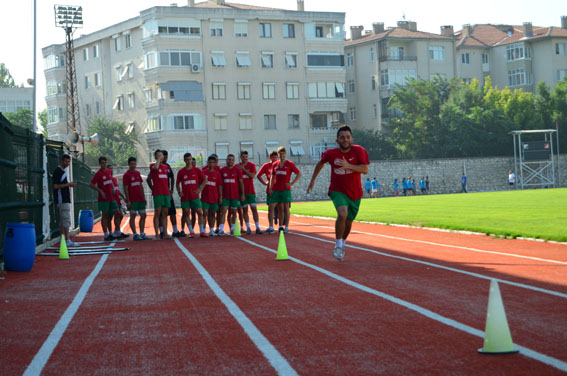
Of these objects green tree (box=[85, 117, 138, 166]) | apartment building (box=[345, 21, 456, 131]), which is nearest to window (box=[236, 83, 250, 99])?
green tree (box=[85, 117, 138, 166])

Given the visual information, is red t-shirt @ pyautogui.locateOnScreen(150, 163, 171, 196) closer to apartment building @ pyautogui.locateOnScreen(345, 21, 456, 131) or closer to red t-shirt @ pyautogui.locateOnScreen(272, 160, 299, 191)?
red t-shirt @ pyautogui.locateOnScreen(272, 160, 299, 191)

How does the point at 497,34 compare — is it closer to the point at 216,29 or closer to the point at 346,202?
the point at 216,29

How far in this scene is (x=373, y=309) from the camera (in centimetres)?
803

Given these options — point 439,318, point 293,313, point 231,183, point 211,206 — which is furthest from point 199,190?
point 439,318

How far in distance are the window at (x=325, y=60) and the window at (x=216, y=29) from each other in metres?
9.11

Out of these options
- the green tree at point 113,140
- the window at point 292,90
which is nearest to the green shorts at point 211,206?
the green tree at point 113,140

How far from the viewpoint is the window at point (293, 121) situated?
77.7m

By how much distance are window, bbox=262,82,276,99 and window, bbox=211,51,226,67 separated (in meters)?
4.78

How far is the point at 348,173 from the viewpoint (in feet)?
42.4

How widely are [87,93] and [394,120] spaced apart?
32.1 m

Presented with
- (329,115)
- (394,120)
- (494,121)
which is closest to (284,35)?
(329,115)

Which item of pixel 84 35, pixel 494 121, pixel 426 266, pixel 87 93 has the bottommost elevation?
pixel 426 266

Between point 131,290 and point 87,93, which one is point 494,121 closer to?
point 87,93

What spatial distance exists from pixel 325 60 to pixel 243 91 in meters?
8.93
